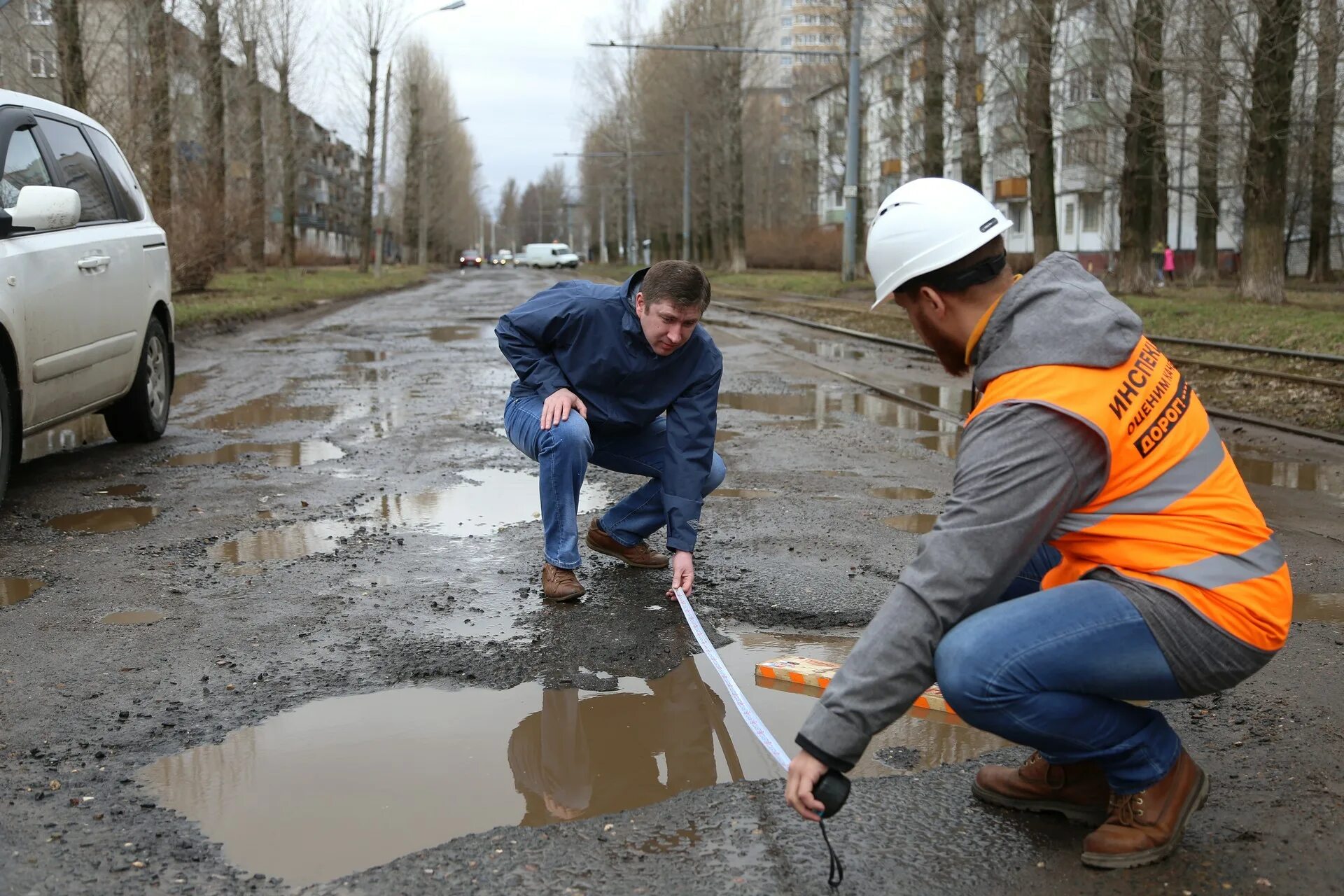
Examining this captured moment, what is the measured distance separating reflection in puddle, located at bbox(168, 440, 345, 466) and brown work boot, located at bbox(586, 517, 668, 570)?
286 cm

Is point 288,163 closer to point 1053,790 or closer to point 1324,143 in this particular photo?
point 1324,143

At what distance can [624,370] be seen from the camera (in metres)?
4.69

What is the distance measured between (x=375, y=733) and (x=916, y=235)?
6.32 feet

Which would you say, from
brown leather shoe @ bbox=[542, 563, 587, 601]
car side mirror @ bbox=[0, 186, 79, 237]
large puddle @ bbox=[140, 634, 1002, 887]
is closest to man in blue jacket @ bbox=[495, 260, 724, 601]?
brown leather shoe @ bbox=[542, 563, 587, 601]

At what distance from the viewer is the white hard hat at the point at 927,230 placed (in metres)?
2.56

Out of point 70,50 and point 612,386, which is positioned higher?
point 70,50

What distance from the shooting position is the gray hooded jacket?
232 centimetres

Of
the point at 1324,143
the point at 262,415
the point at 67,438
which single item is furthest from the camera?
the point at 1324,143

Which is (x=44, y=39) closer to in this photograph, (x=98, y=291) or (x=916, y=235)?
(x=98, y=291)

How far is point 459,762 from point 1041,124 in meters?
22.9

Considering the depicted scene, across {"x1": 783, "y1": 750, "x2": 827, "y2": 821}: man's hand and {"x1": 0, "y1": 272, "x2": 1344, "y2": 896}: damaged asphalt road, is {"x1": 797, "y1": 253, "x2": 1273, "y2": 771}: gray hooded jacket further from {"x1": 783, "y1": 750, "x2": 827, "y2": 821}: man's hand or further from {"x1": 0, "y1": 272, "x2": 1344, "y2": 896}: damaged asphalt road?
{"x1": 0, "y1": 272, "x2": 1344, "y2": 896}: damaged asphalt road

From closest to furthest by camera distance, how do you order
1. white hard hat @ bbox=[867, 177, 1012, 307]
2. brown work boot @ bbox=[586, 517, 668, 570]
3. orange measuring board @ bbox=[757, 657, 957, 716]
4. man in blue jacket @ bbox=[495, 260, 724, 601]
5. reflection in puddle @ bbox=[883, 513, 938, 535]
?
1. white hard hat @ bbox=[867, 177, 1012, 307]
2. orange measuring board @ bbox=[757, 657, 957, 716]
3. man in blue jacket @ bbox=[495, 260, 724, 601]
4. brown work boot @ bbox=[586, 517, 668, 570]
5. reflection in puddle @ bbox=[883, 513, 938, 535]

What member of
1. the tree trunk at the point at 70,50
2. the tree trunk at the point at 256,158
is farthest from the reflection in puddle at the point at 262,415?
the tree trunk at the point at 256,158

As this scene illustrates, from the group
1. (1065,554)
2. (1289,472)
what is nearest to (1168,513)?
(1065,554)
